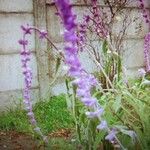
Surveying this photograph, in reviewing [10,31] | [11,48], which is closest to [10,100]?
[11,48]

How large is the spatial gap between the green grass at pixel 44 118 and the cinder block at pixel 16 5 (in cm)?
133

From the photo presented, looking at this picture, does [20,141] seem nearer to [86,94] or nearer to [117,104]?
[117,104]

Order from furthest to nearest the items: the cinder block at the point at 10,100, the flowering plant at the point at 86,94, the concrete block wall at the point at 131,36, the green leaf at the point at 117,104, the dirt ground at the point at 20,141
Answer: the concrete block wall at the point at 131,36 < the cinder block at the point at 10,100 < the dirt ground at the point at 20,141 < the green leaf at the point at 117,104 < the flowering plant at the point at 86,94

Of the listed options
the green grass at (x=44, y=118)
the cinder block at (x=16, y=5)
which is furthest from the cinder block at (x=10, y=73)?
the cinder block at (x=16, y=5)

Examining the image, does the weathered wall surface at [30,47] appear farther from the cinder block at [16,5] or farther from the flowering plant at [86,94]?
the flowering plant at [86,94]

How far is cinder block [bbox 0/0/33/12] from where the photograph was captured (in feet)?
20.8

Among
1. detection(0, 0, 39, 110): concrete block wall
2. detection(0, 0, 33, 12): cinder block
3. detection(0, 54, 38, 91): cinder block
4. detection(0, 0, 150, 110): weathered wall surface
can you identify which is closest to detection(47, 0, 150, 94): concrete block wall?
detection(0, 0, 150, 110): weathered wall surface

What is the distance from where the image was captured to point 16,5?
21.2 ft

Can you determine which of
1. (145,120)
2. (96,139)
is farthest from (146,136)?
(96,139)

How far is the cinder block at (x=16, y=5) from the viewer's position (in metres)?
6.33

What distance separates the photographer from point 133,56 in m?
7.96

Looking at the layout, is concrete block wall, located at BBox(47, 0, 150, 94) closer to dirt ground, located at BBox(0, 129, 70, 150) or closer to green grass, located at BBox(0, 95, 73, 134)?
green grass, located at BBox(0, 95, 73, 134)

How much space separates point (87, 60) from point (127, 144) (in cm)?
428

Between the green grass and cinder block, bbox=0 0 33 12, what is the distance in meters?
1.33
